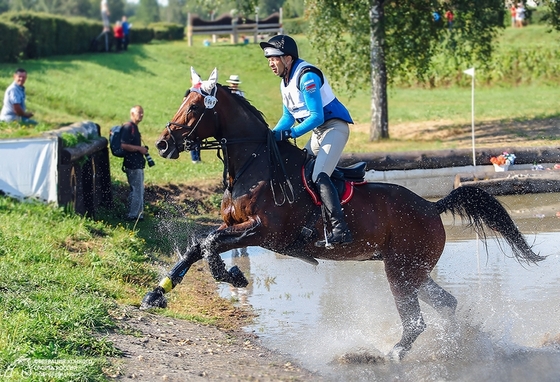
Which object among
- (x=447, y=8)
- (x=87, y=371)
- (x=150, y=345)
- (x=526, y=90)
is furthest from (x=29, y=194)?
(x=526, y=90)

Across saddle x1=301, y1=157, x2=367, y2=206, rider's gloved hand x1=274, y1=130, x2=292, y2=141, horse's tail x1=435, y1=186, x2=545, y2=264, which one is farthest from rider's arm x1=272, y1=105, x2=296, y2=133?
horse's tail x1=435, y1=186, x2=545, y2=264

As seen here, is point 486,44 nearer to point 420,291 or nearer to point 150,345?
point 420,291

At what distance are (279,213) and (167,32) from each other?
49.3m

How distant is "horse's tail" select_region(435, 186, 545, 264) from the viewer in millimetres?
8539

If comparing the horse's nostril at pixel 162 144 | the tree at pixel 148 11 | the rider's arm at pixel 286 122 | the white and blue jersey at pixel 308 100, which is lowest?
the horse's nostril at pixel 162 144

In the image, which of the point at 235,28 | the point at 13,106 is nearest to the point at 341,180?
the point at 13,106

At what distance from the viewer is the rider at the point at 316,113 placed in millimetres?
7637

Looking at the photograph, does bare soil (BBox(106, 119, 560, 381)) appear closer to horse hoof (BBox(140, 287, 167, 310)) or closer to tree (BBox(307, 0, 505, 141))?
horse hoof (BBox(140, 287, 167, 310))

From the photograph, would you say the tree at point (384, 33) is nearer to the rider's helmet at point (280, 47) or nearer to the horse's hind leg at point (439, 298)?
the rider's helmet at point (280, 47)

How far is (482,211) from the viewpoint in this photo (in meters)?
8.64

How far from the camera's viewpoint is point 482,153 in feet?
58.9

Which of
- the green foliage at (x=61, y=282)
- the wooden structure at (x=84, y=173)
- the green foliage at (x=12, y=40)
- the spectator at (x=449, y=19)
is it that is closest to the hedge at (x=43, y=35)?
the green foliage at (x=12, y=40)

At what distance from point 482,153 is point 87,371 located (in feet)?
44.1

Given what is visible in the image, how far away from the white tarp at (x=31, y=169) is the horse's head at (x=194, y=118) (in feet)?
15.7
